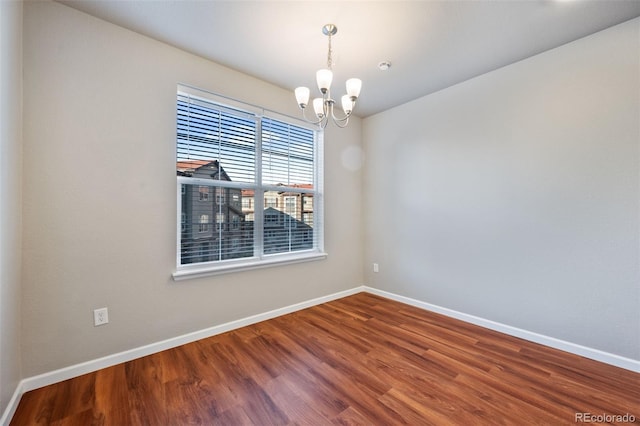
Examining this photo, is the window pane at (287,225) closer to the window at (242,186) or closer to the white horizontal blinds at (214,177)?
the window at (242,186)

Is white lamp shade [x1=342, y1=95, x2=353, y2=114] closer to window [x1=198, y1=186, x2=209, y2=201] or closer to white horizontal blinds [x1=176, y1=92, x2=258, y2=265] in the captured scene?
white horizontal blinds [x1=176, y1=92, x2=258, y2=265]

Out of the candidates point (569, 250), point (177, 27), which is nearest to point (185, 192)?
point (177, 27)

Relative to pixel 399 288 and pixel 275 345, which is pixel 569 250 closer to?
pixel 399 288

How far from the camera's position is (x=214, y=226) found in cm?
261

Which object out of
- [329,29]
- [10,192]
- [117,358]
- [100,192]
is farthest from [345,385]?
[329,29]

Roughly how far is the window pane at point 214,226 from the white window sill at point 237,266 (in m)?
0.07

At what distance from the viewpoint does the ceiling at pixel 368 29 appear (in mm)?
1846

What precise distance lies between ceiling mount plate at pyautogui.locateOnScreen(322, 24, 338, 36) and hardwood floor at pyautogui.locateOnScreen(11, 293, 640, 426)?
102 inches

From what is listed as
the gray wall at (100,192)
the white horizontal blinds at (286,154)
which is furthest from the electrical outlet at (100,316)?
the white horizontal blinds at (286,154)

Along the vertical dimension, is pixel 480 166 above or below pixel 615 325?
above

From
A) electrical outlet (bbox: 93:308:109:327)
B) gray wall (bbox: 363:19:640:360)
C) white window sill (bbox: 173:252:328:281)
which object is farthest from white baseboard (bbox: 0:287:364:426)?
gray wall (bbox: 363:19:640:360)

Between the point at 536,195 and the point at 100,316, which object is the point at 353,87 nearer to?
the point at 536,195

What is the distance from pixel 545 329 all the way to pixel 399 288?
4.95 feet

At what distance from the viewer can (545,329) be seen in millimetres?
2354
